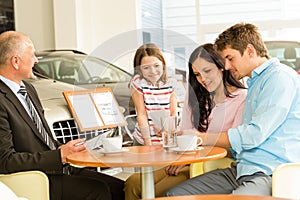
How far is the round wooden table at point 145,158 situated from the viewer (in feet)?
8.00

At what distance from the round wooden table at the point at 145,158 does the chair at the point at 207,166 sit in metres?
0.24

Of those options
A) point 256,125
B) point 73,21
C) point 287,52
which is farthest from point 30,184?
point 73,21

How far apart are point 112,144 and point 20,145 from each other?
1.71 feet

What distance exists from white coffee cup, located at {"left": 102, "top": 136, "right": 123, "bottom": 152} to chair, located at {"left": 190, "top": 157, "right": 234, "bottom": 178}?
53 cm

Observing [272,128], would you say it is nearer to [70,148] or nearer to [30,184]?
[70,148]

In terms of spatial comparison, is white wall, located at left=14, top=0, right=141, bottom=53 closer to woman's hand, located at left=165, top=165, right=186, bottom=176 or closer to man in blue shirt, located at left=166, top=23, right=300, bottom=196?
woman's hand, located at left=165, top=165, right=186, bottom=176

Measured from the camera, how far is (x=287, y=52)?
791cm

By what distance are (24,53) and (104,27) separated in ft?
21.8

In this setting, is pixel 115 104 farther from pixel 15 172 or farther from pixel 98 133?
pixel 15 172

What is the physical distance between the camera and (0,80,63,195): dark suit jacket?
275cm

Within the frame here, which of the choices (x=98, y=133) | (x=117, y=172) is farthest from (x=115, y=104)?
(x=117, y=172)

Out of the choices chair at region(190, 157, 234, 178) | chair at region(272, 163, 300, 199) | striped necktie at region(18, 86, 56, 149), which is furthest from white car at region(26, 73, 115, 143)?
chair at region(272, 163, 300, 199)

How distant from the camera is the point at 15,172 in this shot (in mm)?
2762

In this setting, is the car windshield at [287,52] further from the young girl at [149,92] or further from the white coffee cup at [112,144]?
the white coffee cup at [112,144]
